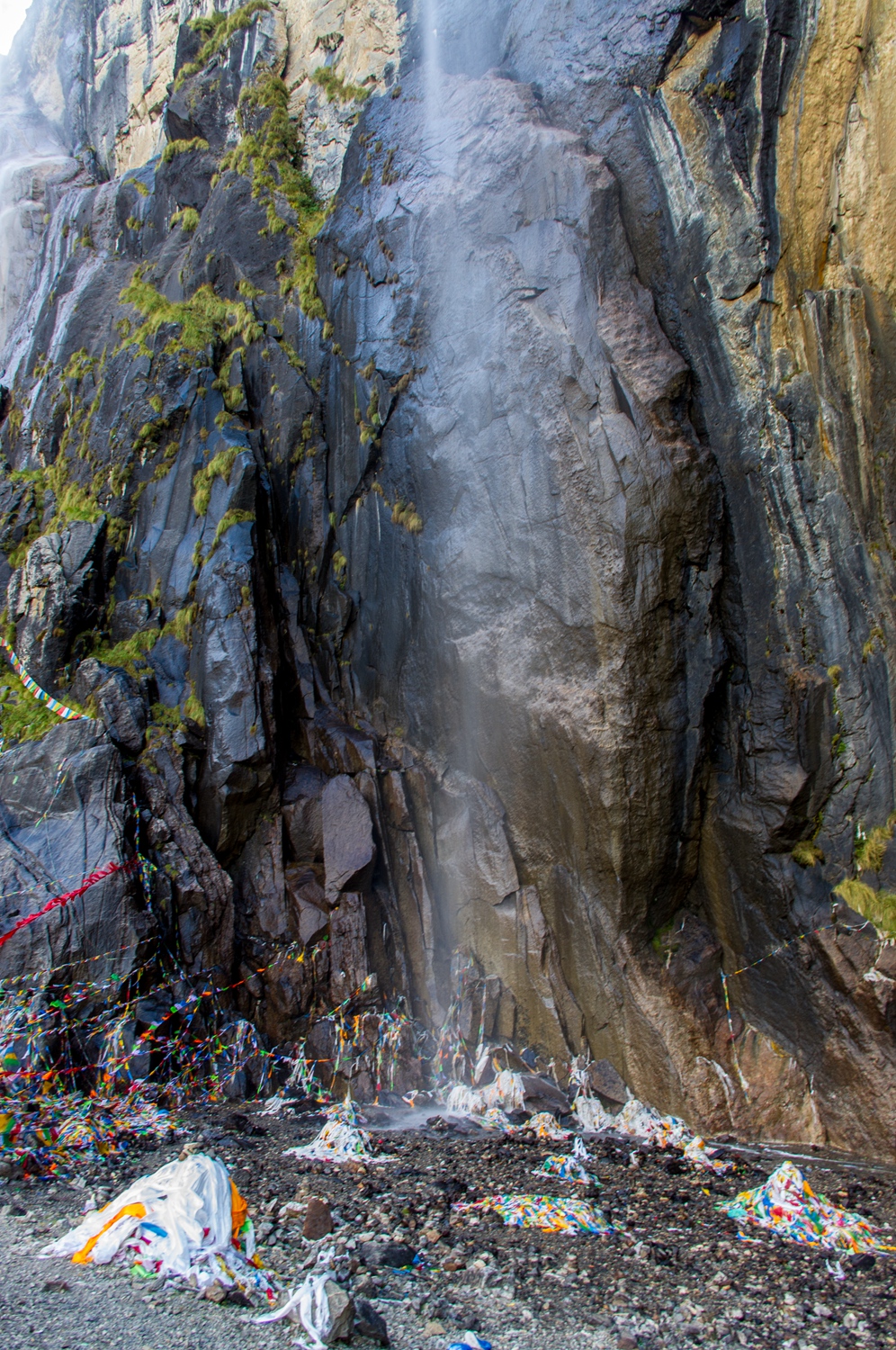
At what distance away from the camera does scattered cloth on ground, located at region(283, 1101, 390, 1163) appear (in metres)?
8.17

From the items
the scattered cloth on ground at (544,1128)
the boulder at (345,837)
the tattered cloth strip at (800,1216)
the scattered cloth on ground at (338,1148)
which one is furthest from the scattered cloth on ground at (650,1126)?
the boulder at (345,837)

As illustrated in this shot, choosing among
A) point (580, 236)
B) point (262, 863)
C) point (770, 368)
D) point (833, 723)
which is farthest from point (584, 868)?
point (580, 236)

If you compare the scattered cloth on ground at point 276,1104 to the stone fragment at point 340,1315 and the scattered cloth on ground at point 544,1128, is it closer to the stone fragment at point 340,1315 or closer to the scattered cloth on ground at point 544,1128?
the scattered cloth on ground at point 544,1128

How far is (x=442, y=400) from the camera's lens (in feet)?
39.3

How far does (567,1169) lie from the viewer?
306 inches

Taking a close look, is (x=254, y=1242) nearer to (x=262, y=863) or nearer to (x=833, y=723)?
(x=262, y=863)

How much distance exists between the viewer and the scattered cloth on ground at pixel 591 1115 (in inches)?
366

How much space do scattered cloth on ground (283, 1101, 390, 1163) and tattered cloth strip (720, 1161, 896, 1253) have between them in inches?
136

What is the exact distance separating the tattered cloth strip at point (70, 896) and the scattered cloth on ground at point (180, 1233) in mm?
4739

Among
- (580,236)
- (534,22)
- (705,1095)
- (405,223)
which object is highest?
(534,22)

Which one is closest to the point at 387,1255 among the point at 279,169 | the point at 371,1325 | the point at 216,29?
the point at 371,1325

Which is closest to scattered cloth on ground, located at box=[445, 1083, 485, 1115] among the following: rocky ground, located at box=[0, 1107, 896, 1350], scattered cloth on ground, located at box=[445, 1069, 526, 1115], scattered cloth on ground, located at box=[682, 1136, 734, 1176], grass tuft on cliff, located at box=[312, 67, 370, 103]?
scattered cloth on ground, located at box=[445, 1069, 526, 1115]

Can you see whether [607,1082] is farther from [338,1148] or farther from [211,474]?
[211,474]

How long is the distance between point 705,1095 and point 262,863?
6.64 m
